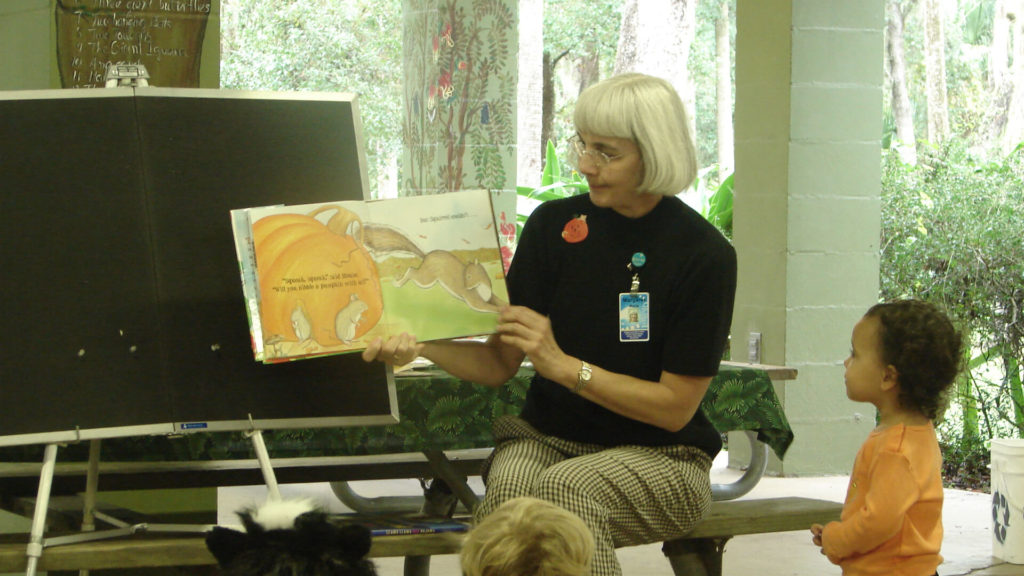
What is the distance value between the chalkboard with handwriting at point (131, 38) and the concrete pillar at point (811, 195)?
3.36m

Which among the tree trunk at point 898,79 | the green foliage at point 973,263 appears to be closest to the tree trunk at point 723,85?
the tree trunk at point 898,79

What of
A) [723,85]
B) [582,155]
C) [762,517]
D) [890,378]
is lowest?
[762,517]

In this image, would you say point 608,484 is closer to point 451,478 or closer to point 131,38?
point 451,478

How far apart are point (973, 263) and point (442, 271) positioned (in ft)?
17.0

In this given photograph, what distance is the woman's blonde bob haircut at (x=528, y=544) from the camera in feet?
6.50

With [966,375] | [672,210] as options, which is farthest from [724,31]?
[672,210]

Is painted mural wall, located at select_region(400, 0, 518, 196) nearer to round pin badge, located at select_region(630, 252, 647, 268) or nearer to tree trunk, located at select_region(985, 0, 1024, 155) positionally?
round pin badge, located at select_region(630, 252, 647, 268)

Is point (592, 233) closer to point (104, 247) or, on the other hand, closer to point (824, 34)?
point (104, 247)

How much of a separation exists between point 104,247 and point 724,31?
22.1 m

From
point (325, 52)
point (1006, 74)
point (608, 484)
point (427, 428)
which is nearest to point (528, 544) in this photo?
point (608, 484)

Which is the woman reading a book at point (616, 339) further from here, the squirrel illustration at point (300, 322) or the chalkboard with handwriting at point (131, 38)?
→ the chalkboard with handwriting at point (131, 38)

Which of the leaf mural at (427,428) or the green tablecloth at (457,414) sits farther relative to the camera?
the green tablecloth at (457,414)

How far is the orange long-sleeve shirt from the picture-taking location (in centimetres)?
274

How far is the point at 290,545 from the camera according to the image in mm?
2031
